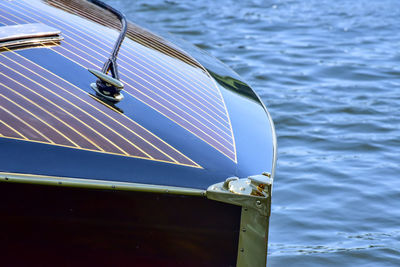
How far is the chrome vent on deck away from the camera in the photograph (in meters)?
2.25

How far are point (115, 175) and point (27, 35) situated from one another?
0.76m

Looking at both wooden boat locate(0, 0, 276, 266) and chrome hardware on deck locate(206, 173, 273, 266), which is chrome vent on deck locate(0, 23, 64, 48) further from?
chrome hardware on deck locate(206, 173, 273, 266)

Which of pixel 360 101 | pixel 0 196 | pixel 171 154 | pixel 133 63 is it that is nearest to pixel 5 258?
pixel 0 196

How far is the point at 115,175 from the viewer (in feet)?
6.04

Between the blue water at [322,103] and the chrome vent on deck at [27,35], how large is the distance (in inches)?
57.9

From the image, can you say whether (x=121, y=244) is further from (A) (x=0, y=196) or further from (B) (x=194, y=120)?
(B) (x=194, y=120)

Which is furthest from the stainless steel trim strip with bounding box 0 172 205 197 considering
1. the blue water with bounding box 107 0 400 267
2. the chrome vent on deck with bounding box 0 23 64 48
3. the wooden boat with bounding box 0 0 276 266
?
the blue water with bounding box 107 0 400 267

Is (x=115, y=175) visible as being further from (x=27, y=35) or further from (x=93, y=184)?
(x=27, y=35)

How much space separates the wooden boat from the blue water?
1.15 metres

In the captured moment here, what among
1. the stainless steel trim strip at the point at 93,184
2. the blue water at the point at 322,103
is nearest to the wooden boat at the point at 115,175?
the stainless steel trim strip at the point at 93,184

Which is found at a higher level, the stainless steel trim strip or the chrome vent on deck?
the chrome vent on deck

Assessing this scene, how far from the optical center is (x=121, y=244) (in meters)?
1.88

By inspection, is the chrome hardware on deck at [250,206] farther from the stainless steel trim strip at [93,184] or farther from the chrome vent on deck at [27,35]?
the chrome vent on deck at [27,35]

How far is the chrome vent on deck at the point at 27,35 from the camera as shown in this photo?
2.25m
